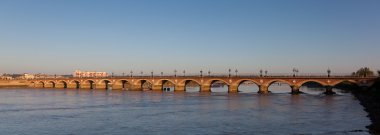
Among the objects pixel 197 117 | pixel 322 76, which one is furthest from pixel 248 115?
pixel 322 76

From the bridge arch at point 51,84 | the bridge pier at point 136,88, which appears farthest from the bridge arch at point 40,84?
the bridge pier at point 136,88

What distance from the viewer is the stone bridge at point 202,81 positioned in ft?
335

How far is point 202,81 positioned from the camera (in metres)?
121

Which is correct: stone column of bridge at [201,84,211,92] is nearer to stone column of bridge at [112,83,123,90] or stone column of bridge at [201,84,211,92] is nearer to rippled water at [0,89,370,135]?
stone column of bridge at [112,83,123,90]

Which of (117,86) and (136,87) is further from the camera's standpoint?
(117,86)

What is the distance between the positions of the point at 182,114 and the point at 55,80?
11150 cm

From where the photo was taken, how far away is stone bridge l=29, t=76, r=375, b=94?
4017 inches

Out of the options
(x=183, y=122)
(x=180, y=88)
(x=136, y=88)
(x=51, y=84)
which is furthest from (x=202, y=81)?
(x=183, y=122)

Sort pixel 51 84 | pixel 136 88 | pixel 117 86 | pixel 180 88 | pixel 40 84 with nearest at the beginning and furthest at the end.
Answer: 1. pixel 180 88
2. pixel 136 88
3. pixel 117 86
4. pixel 40 84
5. pixel 51 84

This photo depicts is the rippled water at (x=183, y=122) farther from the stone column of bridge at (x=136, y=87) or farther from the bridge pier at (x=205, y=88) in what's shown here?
the stone column of bridge at (x=136, y=87)

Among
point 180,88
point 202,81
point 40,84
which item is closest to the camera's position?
point 202,81

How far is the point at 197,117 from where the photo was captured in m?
51.2

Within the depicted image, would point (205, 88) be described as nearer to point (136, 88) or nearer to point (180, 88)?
point (180, 88)

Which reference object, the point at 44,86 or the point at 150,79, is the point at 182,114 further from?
the point at 44,86
